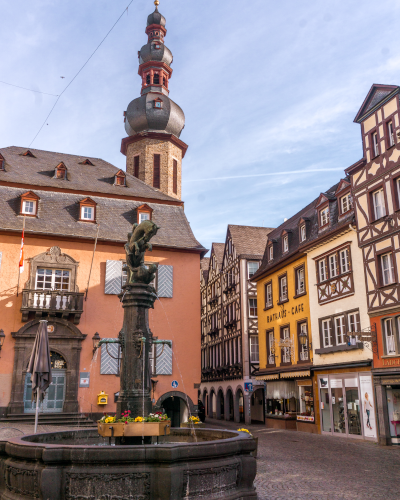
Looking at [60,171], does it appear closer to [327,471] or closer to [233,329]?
[233,329]

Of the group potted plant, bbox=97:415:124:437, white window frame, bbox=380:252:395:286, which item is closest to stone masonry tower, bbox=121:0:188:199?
white window frame, bbox=380:252:395:286

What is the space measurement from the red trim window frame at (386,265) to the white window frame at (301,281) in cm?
675

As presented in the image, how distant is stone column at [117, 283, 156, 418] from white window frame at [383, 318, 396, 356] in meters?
12.3

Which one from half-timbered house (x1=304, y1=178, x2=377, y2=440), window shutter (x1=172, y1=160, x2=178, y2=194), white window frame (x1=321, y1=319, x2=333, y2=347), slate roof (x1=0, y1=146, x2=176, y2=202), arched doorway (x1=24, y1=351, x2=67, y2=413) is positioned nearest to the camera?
half-timbered house (x1=304, y1=178, x2=377, y2=440)

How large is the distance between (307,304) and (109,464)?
20.4m

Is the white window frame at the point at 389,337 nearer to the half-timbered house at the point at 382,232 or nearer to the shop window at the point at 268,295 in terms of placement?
the half-timbered house at the point at 382,232

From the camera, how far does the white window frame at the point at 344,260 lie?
22.6 metres

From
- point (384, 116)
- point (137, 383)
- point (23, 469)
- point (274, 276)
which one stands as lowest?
point (23, 469)

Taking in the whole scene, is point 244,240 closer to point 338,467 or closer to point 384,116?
point 384,116

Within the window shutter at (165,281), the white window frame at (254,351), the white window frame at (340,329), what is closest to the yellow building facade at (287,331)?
the white window frame at (340,329)

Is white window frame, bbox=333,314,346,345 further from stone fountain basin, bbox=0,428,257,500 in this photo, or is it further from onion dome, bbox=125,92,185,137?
onion dome, bbox=125,92,185,137

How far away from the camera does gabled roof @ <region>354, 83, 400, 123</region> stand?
2133 cm

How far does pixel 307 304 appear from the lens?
26062 millimetres

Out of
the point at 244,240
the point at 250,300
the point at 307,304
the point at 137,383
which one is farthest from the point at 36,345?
the point at 244,240
